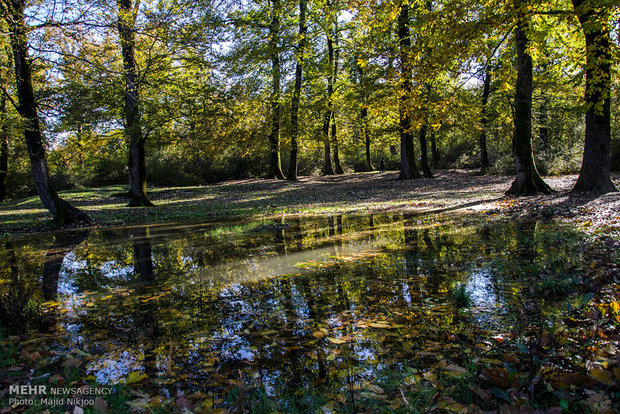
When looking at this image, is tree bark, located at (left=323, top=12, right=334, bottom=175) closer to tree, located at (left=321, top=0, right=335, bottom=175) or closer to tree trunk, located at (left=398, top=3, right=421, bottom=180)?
tree, located at (left=321, top=0, right=335, bottom=175)

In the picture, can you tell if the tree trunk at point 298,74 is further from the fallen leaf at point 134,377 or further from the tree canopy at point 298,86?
the fallen leaf at point 134,377

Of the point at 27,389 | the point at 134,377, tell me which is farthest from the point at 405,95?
the point at 27,389

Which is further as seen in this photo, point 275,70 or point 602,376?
point 275,70

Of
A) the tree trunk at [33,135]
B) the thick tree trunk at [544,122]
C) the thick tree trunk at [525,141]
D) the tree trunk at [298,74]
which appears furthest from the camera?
the thick tree trunk at [544,122]

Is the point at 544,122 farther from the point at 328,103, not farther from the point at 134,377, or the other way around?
the point at 134,377

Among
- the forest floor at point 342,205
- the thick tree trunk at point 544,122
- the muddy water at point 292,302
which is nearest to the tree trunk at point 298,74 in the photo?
the forest floor at point 342,205

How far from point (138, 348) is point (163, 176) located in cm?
3161

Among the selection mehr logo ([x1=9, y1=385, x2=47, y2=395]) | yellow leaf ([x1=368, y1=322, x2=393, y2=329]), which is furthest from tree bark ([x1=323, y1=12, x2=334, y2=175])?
mehr logo ([x1=9, y1=385, x2=47, y2=395])

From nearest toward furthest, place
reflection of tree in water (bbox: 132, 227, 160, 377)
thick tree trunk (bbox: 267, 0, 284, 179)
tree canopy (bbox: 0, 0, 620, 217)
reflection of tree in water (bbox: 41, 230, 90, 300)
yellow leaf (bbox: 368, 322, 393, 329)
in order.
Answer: reflection of tree in water (bbox: 132, 227, 160, 377) < yellow leaf (bbox: 368, 322, 393, 329) < reflection of tree in water (bbox: 41, 230, 90, 300) < tree canopy (bbox: 0, 0, 620, 217) < thick tree trunk (bbox: 267, 0, 284, 179)

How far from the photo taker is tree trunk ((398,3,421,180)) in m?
9.48

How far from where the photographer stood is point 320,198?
56.9 feet

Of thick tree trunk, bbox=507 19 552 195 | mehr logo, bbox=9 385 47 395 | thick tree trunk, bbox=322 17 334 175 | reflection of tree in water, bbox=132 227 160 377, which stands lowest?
reflection of tree in water, bbox=132 227 160 377

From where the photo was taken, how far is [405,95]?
33.2 ft

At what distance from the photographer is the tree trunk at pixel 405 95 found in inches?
373
